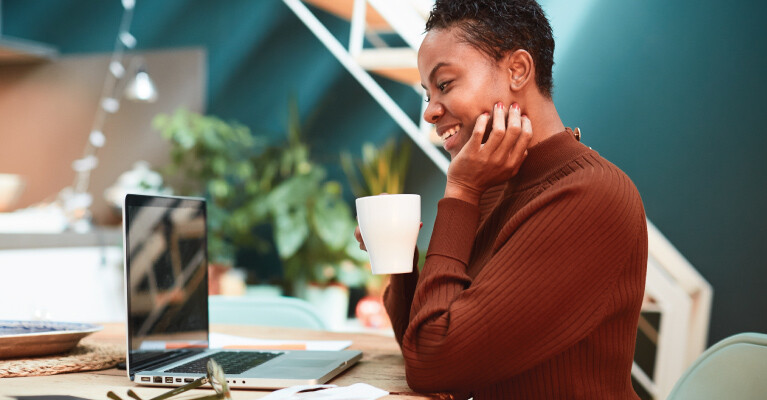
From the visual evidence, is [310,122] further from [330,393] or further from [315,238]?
[330,393]

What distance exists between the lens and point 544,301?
0.91 metres

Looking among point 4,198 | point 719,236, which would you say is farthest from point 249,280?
point 719,236

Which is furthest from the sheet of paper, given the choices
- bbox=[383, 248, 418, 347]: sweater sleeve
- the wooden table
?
bbox=[383, 248, 418, 347]: sweater sleeve

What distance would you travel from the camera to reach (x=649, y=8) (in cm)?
315

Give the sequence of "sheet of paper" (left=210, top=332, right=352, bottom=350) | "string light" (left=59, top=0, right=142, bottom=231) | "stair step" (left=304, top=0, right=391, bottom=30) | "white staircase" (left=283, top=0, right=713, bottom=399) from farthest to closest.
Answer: "string light" (left=59, top=0, right=142, bottom=231)
"stair step" (left=304, top=0, right=391, bottom=30)
"white staircase" (left=283, top=0, right=713, bottom=399)
"sheet of paper" (left=210, top=332, right=352, bottom=350)

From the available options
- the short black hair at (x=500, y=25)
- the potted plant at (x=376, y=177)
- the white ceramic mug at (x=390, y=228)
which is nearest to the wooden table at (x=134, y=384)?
the white ceramic mug at (x=390, y=228)

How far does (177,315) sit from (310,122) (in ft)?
10.6

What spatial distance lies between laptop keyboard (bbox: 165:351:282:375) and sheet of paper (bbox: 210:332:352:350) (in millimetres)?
117

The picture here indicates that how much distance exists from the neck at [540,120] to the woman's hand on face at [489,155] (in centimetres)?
6

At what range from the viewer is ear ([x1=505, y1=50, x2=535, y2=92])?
1129 millimetres

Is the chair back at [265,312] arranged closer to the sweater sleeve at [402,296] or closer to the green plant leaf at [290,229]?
the sweater sleeve at [402,296]

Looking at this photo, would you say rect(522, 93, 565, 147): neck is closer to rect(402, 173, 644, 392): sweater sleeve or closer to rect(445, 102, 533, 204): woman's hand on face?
rect(445, 102, 533, 204): woman's hand on face

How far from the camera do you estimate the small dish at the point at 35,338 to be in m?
1.06

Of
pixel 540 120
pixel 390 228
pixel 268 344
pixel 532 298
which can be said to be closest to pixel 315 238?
pixel 268 344
